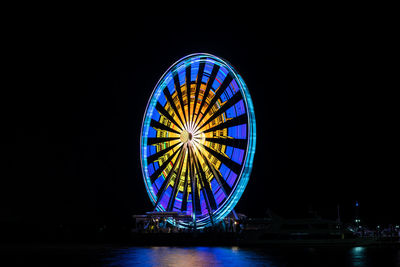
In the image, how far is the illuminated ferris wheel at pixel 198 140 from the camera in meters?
29.2

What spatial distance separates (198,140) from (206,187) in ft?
10.4

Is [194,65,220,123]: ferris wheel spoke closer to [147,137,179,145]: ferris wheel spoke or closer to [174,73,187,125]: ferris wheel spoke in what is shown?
[174,73,187,125]: ferris wheel spoke

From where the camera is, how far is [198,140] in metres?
32.0

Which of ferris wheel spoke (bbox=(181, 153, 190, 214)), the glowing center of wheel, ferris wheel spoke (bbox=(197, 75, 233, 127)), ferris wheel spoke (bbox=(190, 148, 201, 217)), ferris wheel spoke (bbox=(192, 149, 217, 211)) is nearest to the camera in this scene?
ferris wheel spoke (bbox=(197, 75, 233, 127))

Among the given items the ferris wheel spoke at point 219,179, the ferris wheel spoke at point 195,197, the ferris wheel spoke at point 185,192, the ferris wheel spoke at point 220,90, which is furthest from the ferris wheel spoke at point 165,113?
the ferris wheel spoke at point 219,179

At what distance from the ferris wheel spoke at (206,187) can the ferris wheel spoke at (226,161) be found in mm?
1223

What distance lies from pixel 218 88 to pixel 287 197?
21.0 meters

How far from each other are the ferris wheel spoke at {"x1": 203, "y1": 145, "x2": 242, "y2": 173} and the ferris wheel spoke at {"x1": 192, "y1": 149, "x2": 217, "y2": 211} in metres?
1.22

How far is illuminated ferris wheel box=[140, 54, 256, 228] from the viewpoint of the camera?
95.9 feet

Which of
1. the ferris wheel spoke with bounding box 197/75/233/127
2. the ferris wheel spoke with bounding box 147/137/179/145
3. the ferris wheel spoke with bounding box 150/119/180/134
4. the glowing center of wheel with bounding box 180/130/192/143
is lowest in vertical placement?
the glowing center of wheel with bounding box 180/130/192/143

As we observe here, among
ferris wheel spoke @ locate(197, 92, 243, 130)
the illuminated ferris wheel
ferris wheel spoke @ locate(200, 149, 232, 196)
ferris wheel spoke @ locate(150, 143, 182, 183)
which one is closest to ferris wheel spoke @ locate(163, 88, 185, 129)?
the illuminated ferris wheel

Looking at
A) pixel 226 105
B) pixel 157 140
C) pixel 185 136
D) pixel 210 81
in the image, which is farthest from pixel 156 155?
pixel 226 105

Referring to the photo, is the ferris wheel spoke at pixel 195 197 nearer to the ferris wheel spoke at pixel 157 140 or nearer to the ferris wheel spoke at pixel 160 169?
the ferris wheel spoke at pixel 160 169

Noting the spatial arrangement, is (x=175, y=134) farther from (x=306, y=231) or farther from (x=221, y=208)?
(x=306, y=231)
